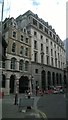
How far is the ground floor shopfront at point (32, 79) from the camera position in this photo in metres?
→ 42.1

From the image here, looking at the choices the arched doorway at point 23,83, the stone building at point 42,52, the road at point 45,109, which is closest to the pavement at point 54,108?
the road at point 45,109

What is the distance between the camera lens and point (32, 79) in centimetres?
4812

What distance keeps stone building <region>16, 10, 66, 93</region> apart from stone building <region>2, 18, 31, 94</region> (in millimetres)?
2091

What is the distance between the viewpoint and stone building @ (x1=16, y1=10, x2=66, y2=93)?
51156 mm

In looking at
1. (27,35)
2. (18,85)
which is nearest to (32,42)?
(27,35)

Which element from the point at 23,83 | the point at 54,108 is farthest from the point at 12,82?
the point at 54,108

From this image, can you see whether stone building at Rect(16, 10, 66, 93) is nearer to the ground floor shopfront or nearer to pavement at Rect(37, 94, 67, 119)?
the ground floor shopfront

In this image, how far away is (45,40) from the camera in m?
59.0

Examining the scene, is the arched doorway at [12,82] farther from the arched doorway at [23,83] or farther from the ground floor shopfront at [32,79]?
the arched doorway at [23,83]

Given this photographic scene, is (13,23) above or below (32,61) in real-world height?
above

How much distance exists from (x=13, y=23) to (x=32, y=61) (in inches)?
416

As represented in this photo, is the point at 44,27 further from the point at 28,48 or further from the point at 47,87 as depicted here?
the point at 47,87

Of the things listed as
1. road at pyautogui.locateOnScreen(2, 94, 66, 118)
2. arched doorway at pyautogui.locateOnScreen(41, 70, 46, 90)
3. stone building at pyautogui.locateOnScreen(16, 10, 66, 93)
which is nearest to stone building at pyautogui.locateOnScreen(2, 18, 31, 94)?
stone building at pyautogui.locateOnScreen(16, 10, 66, 93)

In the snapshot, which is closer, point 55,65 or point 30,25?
point 30,25
